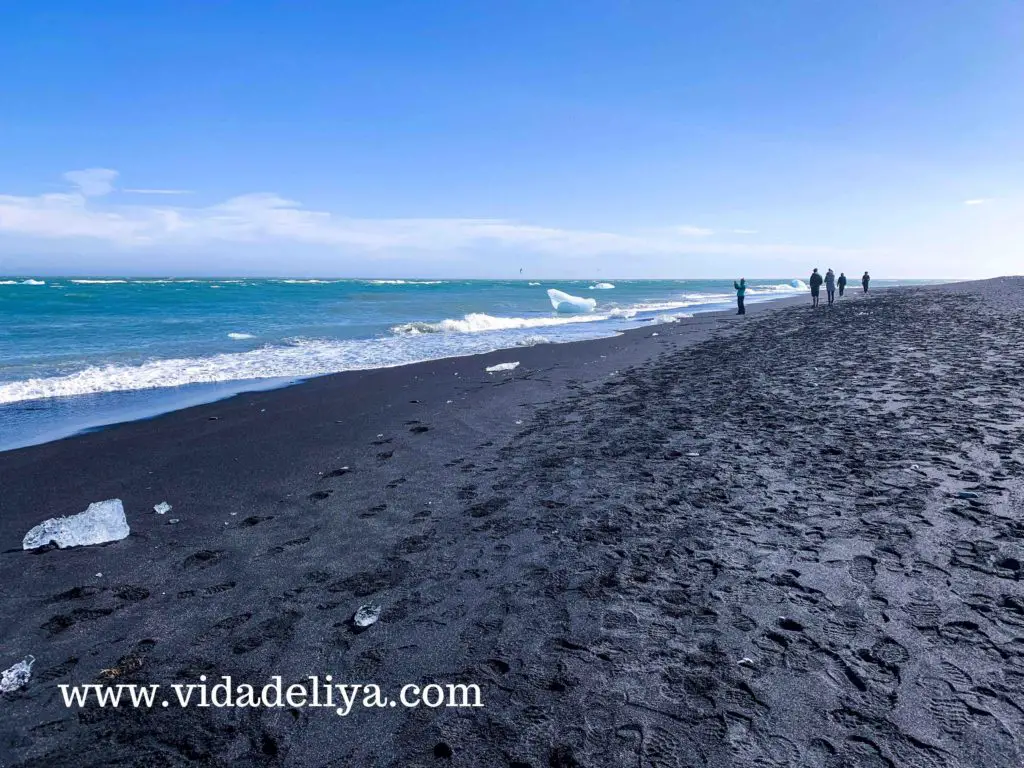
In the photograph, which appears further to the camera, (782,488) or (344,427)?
(344,427)

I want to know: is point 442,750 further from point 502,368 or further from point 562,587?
point 502,368

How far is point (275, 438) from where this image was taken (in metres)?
8.92

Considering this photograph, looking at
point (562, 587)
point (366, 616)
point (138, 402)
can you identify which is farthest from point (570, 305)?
point (366, 616)

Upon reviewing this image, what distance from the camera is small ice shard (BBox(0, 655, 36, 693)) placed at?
3.33 m

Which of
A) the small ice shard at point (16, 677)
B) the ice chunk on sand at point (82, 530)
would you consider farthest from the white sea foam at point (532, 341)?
the small ice shard at point (16, 677)

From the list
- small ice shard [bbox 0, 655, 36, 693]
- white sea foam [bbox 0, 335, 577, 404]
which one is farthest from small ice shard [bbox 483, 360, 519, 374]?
small ice shard [bbox 0, 655, 36, 693]

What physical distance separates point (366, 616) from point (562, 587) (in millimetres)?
1436

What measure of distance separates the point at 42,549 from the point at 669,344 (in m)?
18.1

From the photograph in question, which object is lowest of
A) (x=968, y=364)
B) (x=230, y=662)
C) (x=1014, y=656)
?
(x=230, y=662)

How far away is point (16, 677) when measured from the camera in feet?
11.1

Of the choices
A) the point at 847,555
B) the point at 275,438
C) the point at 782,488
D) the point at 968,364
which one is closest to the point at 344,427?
the point at 275,438

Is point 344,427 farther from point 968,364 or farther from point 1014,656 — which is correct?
point 968,364

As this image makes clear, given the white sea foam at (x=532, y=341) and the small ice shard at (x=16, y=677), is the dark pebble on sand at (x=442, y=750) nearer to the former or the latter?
the small ice shard at (x=16, y=677)

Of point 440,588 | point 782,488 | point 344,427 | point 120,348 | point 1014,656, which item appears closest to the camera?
point 1014,656
